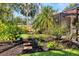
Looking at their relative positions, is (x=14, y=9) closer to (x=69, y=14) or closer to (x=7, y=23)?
(x=7, y=23)

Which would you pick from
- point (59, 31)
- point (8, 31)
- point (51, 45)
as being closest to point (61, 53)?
point (51, 45)

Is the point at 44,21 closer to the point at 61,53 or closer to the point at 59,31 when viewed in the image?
the point at 59,31

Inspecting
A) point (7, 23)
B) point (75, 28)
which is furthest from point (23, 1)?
point (75, 28)

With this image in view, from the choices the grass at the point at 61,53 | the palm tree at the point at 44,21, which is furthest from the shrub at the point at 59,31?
the grass at the point at 61,53

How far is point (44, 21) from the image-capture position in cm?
267

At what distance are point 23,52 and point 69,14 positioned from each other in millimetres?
812

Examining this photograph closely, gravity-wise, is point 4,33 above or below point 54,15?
below

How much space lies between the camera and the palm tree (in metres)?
2.67

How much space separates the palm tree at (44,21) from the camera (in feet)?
8.75

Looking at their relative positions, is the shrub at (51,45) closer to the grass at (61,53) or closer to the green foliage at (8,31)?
the grass at (61,53)

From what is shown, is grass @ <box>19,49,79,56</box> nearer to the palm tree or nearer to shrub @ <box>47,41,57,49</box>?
shrub @ <box>47,41,57,49</box>

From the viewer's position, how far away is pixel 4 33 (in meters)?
2.66

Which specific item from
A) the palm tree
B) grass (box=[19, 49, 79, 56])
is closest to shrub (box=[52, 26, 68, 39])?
the palm tree

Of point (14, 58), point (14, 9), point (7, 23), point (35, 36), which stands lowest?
point (14, 58)
